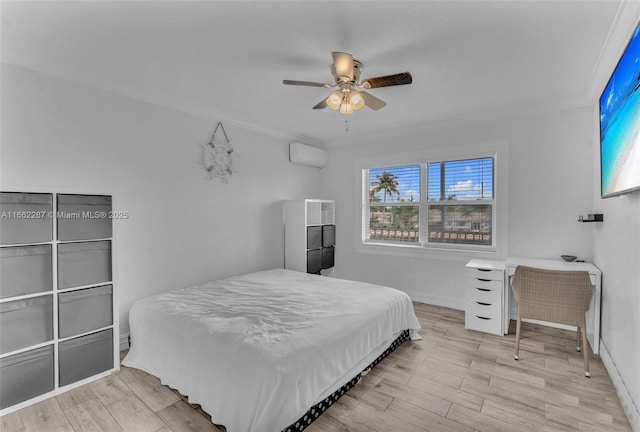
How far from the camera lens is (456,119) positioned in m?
3.79

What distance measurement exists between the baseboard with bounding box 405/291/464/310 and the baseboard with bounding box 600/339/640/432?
4.86 ft

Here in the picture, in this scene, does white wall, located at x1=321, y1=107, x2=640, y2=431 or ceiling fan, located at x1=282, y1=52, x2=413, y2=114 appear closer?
white wall, located at x1=321, y1=107, x2=640, y2=431

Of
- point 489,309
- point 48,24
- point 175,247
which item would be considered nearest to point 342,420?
point 489,309

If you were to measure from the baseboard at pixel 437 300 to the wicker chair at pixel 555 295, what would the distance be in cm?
129

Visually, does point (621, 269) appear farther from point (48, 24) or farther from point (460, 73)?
point (48, 24)

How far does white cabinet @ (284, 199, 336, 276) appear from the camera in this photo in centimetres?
427

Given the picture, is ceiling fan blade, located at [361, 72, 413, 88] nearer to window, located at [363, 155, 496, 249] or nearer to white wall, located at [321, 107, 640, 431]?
white wall, located at [321, 107, 640, 431]

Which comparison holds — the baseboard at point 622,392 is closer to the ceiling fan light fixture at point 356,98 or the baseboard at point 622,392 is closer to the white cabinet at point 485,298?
the white cabinet at point 485,298

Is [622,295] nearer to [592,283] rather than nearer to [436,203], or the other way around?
[592,283]

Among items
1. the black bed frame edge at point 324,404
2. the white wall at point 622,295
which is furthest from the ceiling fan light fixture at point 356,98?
the black bed frame edge at point 324,404

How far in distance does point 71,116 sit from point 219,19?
1685 mm

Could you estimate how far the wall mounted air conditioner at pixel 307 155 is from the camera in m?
4.59

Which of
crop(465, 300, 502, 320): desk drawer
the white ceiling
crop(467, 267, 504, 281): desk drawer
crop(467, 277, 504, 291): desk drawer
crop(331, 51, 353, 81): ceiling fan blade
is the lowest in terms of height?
crop(465, 300, 502, 320): desk drawer

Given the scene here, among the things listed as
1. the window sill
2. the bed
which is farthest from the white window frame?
the bed
